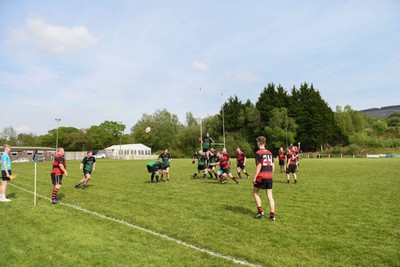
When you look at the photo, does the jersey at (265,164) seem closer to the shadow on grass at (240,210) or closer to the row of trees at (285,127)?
the shadow on grass at (240,210)

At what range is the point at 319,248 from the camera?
5148 mm

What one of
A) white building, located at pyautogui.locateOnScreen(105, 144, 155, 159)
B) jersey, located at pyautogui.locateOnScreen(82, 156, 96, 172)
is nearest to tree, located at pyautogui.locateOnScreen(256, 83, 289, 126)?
white building, located at pyautogui.locateOnScreen(105, 144, 155, 159)

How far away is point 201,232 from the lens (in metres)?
6.20

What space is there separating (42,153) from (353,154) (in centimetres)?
7958

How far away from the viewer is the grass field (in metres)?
4.80

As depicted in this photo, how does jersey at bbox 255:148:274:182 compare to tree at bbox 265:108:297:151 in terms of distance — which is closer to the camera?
jersey at bbox 255:148:274:182

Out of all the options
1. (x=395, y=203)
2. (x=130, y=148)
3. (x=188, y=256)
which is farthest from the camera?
(x=130, y=148)

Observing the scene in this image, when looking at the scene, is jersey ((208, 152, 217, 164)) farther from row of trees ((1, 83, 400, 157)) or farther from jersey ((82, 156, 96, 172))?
row of trees ((1, 83, 400, 157))

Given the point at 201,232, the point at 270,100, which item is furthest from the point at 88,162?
the point at 270,100

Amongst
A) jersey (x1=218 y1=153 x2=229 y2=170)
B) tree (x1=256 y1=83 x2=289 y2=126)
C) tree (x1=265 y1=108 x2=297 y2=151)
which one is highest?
tree (x1=256 y1=83 x2=289 y2=126)

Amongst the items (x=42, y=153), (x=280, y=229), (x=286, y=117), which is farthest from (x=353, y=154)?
(x=42, y=153)

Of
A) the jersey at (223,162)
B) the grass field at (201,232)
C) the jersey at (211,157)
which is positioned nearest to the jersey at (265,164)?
the grass field at (201,232)

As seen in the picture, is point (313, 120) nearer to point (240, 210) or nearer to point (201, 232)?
point (240, 210)

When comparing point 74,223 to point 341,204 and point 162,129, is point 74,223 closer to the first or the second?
point 341,204
